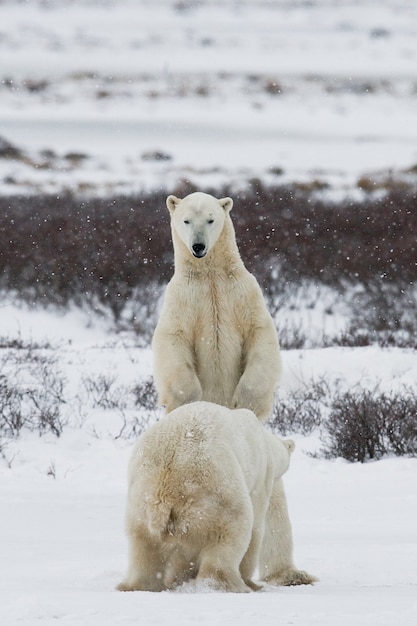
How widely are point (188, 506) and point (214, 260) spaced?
1.26 metres

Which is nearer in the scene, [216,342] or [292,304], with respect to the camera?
[216,342]

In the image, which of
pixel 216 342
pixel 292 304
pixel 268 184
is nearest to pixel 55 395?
pixel 216 342

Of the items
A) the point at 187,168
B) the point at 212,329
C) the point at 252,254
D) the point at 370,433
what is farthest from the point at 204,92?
the point at 212,329

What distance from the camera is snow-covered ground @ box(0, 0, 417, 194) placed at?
26844mm

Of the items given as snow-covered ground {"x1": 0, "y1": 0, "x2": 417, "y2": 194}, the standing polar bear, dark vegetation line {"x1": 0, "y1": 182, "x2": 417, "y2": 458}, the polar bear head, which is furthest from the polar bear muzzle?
snow-covered ground {"x1": 0, "y1": 0, "x2": 417, "y2": 194}

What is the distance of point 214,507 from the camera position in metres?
2.60

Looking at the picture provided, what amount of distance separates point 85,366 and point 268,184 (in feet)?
42.6

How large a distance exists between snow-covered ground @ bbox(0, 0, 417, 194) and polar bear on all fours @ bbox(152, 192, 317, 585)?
17303mm

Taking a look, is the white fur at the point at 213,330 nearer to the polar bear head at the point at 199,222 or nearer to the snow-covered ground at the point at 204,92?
the polar bear head at the point at 199,222

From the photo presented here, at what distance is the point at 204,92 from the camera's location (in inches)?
1923

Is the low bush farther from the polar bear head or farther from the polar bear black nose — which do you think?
the polar bear black nose

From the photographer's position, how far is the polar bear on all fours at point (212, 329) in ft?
11.6

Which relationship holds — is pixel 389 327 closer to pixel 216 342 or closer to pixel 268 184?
pixel 216 342

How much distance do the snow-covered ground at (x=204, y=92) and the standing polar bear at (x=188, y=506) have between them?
1830 centimetres
